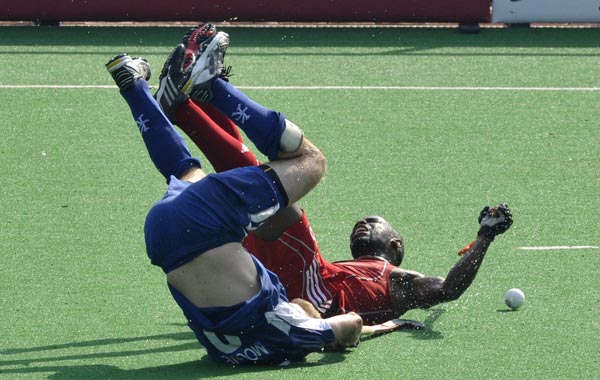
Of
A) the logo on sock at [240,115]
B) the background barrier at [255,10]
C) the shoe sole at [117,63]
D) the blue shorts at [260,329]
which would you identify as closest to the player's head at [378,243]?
the blue shorts at [260,329]

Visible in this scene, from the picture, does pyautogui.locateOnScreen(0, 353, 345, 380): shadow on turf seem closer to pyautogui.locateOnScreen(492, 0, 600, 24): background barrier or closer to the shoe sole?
the shoe sole

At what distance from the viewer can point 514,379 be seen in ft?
19.1

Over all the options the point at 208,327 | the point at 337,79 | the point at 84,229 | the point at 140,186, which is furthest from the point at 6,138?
the point at 208,327

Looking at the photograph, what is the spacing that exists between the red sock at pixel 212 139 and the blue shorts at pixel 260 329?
0.80 metres

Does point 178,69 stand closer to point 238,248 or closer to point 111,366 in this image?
point 238,248

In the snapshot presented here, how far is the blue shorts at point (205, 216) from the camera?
578 cm

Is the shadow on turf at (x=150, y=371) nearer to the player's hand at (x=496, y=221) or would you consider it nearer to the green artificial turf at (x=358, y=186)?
the green artificial turf at (x=358, y=186)

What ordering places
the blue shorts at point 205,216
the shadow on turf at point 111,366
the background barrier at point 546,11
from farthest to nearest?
the background barrier at point 546,11 → the shadow on turf at point 111,366 → the blue shorts at point 205,216

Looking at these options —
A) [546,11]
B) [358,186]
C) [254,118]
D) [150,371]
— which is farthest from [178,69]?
[546,11]

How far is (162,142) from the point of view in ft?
20.9

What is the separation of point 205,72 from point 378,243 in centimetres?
130

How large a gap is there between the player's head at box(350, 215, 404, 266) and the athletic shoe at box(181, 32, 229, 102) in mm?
1132

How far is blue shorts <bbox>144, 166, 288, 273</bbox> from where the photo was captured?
5.78 m

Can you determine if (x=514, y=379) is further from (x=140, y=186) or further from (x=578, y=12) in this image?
(x=578, y=12)
